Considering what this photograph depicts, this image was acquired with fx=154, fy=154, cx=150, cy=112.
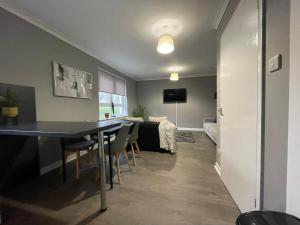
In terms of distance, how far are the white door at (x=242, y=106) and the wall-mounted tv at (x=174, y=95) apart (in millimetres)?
4896

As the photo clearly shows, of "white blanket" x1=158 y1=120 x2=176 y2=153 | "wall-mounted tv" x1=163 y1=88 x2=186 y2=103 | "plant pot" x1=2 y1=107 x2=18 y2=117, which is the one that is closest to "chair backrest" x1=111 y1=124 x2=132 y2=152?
"plant pot" x1=2 y1=107 x2=18 y2=117

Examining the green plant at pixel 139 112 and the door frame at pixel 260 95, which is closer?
the door frame at pixel 260 95

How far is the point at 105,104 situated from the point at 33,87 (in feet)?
8.05

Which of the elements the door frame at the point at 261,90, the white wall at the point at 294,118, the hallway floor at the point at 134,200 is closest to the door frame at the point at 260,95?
the door frame at the point at 261,90

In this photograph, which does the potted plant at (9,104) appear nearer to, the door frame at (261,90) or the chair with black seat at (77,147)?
the chair with black seat at (77,147)

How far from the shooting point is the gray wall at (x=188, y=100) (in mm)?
6750

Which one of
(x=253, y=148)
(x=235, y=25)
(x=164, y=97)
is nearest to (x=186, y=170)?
(x=253, y=148)

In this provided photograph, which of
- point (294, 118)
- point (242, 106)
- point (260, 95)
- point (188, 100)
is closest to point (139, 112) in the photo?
point (188, 100)

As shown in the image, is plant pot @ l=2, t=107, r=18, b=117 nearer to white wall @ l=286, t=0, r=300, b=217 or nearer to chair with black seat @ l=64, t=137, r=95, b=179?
chair with black seat @ l=64, t=137, r=95, b=179

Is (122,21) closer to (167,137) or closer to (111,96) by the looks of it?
(167,137)

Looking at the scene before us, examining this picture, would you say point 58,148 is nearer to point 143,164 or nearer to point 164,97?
point 143,164

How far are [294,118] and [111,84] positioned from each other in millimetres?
4816

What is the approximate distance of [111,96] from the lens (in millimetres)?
5195

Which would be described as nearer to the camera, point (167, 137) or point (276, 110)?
point (276, 110)
